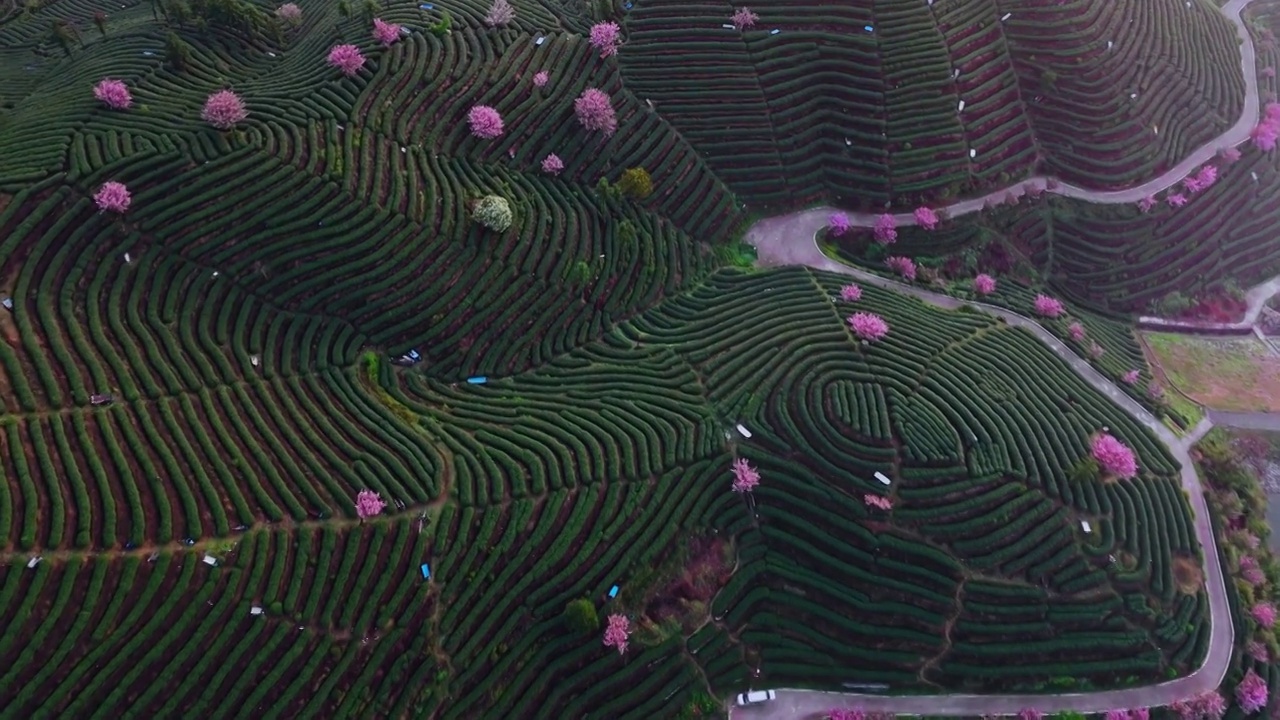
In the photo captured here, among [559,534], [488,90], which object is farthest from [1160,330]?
[488,90]

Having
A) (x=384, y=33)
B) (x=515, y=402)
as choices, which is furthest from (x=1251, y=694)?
(x=384, y=33)

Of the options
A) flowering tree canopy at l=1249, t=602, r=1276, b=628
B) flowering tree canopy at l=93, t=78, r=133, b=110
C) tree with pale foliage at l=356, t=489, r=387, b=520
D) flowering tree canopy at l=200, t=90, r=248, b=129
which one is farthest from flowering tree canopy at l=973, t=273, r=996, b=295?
flowering tree canopy at l=93, t=78, r=133, b=110

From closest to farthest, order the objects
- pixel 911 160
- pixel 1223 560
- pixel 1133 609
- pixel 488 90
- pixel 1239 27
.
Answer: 1. pixel 1133 609
2. pixel 1223 560
3. pixel 488 90
4. pixel 911 160
5. pixel 1239 27

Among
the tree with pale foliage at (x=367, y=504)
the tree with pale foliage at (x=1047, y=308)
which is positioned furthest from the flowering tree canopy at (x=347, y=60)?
the tree with pale foliage at (x=1047, y=308)

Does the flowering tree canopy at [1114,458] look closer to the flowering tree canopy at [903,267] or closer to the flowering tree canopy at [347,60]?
the flowering tree canopy at [903,267]

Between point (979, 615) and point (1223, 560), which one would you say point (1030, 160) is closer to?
point (1223, 560)

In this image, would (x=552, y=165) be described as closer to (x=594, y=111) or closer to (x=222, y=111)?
(x=594, y=111)

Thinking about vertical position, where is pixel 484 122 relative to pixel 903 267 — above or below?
below
